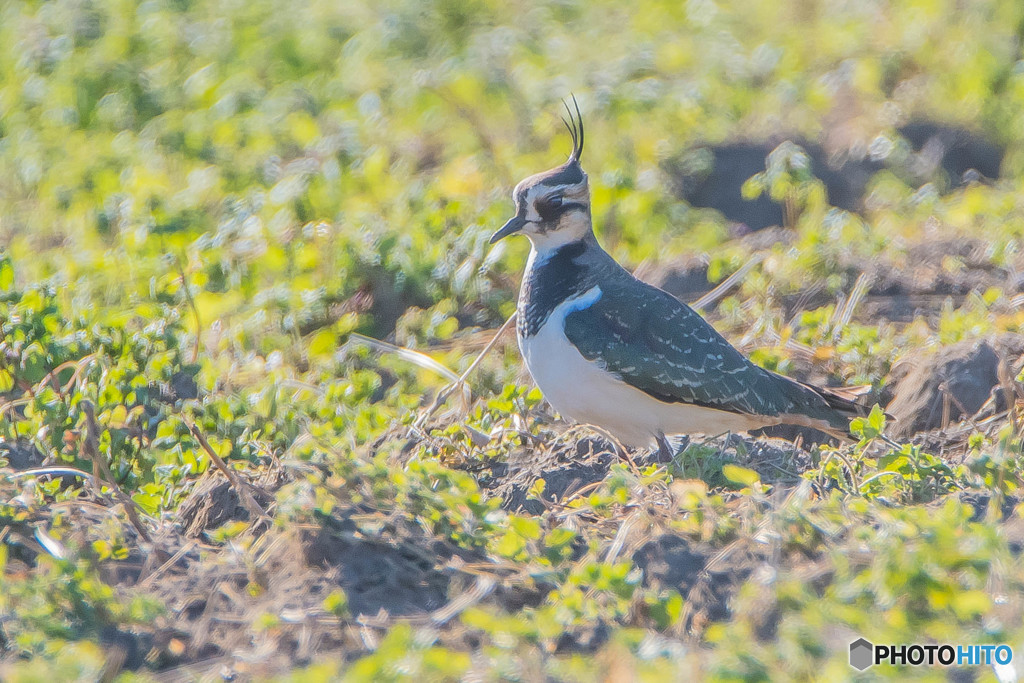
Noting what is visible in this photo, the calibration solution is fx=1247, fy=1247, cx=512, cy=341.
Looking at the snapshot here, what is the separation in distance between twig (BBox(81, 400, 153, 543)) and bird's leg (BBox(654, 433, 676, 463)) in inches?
86.5

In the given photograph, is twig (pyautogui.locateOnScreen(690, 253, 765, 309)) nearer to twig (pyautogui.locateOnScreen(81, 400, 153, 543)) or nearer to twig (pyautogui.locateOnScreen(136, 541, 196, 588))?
twig (pyautogui.locateOnScreen(81, 400, 153, 543))

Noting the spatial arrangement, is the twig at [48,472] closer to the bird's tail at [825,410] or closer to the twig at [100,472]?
the twig at [100,472]

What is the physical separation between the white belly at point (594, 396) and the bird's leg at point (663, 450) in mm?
26

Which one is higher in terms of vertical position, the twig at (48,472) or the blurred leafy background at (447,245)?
the twig at (48,472)

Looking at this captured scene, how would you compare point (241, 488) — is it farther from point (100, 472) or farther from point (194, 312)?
point (194, 312)

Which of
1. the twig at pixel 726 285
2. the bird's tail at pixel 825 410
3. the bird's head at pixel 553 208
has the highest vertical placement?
the bird's head at pixel 553 208

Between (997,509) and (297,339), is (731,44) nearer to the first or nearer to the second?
(297,339)

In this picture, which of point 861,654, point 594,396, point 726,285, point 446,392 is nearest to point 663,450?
point 594,396

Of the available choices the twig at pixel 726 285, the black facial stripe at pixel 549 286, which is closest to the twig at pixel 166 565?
the black facial stripe at pixel 549 286

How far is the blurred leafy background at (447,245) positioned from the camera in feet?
12.1

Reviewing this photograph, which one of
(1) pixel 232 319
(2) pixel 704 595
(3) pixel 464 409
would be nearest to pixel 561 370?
(3) pixel 464 409

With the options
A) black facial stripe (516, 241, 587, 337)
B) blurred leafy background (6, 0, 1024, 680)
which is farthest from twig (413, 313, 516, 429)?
black facial stripe (516, 241, 587, 337)

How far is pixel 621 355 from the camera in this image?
5.32 metres

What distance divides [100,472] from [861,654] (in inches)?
125
